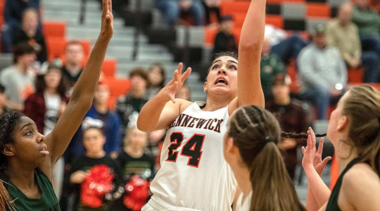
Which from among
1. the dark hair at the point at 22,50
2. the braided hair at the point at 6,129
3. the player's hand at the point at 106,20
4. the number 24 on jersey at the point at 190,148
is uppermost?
the player's hand at the point at 106,20

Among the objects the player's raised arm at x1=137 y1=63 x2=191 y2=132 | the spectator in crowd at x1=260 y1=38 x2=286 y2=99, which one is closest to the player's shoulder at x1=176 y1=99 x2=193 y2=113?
the player's raised arm at x1=137 y1=63 x2=191 y2=132

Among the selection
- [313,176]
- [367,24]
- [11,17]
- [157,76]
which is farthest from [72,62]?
[367,24]

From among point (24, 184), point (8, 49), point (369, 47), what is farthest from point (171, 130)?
point (369, 47)

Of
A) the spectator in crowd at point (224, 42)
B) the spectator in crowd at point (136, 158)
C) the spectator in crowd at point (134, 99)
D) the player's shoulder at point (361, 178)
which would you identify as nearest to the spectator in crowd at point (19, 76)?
the spectator in crowd at point (134, 99)

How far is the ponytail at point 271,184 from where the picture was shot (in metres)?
2.66

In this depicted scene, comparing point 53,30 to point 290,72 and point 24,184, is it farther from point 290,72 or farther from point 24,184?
point 24,184

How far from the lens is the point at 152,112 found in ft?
11.6

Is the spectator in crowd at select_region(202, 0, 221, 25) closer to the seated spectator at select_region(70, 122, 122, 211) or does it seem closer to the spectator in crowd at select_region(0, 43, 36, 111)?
the spectator in crowd at select_region(0, 43, 36, 111)

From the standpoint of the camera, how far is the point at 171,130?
369cm

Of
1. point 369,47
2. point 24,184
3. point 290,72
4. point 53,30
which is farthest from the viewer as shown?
point 369,47

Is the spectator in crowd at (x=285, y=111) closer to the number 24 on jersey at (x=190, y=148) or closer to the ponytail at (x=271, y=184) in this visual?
the number 24 on jersey at (x=190, y=148)

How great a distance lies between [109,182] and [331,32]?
521cm

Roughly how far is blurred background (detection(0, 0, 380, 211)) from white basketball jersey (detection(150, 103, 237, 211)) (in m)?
1.12

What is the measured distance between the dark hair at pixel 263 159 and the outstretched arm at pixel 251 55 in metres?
0.41
